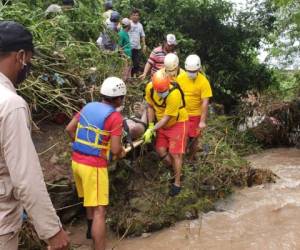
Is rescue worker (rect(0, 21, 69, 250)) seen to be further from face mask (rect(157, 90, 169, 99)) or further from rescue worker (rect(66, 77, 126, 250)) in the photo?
face mask (rect(157, 90, 169, 99))

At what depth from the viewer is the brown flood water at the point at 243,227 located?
5.85 meters

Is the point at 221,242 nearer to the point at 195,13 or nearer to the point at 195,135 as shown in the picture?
the point at 195,135

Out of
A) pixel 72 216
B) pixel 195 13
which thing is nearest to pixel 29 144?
pixel 72 216

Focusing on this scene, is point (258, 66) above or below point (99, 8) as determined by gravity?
below

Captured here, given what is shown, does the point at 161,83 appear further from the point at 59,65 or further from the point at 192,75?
the point at 59,65

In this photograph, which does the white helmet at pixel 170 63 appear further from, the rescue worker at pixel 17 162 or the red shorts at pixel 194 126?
the rescue worker at pixel 17 162

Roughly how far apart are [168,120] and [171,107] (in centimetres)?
21

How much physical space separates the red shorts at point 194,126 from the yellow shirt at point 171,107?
66cm

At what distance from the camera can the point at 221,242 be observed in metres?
5.94

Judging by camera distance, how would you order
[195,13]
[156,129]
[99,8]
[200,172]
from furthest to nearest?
[195,13] → [99,8] → [200,172] → [156,129]

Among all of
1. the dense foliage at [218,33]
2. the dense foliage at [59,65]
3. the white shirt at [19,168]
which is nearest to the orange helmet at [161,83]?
the dense foliage at [59,65]

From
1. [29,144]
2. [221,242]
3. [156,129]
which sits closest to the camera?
[29,144]

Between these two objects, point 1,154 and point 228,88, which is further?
point 228,88

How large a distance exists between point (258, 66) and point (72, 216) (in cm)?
845
